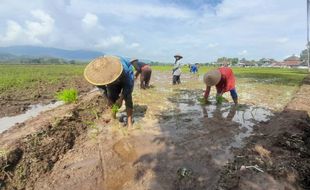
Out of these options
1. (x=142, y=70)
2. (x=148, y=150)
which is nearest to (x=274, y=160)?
(x=148, y=150)

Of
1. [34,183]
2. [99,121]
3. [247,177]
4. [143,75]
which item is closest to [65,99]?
[99,121]

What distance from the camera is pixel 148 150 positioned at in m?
4.81

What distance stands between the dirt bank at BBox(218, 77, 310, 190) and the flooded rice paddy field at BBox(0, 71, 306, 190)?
21 centimetres

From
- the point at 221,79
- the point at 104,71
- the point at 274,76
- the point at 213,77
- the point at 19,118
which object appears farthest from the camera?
the point at 274,76

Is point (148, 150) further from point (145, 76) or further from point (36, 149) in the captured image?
point (145, 76)

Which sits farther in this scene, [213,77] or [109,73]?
[213,77]

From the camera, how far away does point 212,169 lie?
13.5 feet

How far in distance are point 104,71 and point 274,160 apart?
10.0 feet

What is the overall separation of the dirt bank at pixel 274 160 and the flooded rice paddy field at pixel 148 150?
21cm

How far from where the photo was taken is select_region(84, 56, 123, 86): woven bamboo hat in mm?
5086

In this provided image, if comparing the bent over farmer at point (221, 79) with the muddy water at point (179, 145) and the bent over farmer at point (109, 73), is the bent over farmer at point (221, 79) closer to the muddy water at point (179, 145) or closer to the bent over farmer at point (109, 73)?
the muddy water at point (179, 145)

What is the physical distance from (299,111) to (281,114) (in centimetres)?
67

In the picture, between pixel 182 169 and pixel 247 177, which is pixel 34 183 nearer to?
pixel 182 169

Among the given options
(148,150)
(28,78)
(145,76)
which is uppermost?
(145,76)
